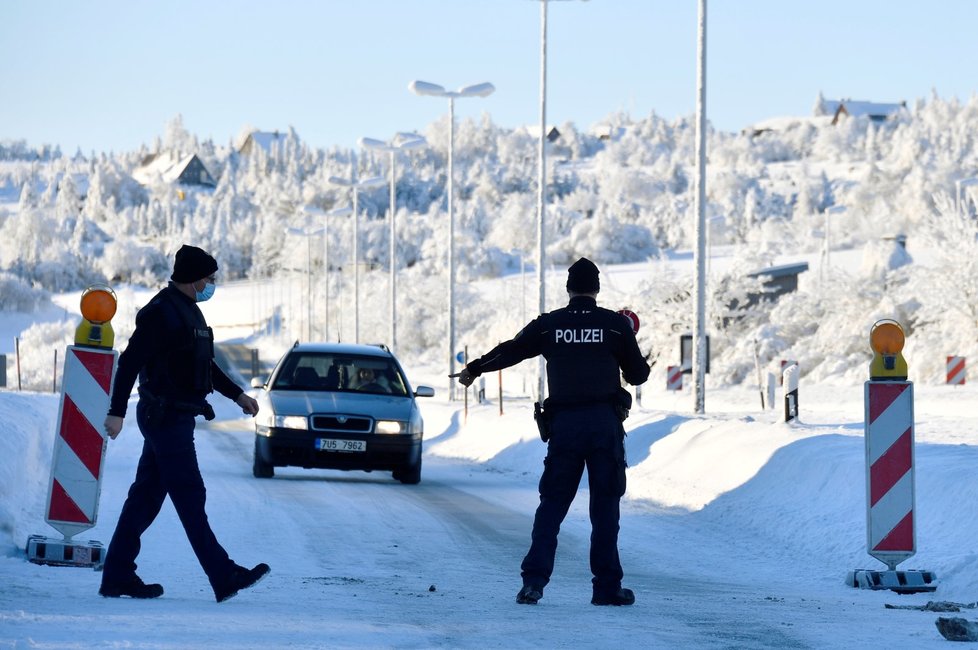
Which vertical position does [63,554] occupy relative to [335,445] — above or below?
above

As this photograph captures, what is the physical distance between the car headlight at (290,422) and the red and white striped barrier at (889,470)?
28.6 feet

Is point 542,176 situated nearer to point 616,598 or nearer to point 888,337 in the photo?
point 888,337

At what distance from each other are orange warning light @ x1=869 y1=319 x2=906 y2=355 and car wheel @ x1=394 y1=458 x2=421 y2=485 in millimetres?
8645

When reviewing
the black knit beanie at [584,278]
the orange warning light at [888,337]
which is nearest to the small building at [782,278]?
the orange warning light at [888,337]

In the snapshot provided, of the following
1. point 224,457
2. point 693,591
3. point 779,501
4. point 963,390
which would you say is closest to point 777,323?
point 963,390

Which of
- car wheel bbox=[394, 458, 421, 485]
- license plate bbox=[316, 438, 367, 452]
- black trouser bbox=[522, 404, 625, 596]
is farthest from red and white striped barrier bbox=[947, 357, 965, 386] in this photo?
black trouser bbox=[522, 404, 625, 596]

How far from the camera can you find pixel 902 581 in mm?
9328

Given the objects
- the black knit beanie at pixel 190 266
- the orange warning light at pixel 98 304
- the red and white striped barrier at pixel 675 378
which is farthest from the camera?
the red and white striped barrier at pixel 675 378

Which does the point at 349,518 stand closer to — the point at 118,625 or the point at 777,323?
the point at 118,625

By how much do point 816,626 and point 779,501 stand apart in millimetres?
6102

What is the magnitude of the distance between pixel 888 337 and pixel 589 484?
239 centimetres

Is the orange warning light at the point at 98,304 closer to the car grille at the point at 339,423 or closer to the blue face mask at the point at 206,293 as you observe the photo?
the blue face mask at the point at 206,293

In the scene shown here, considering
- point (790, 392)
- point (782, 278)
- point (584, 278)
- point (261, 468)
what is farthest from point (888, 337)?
point (782, 278)

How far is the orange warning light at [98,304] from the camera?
30.3ft
